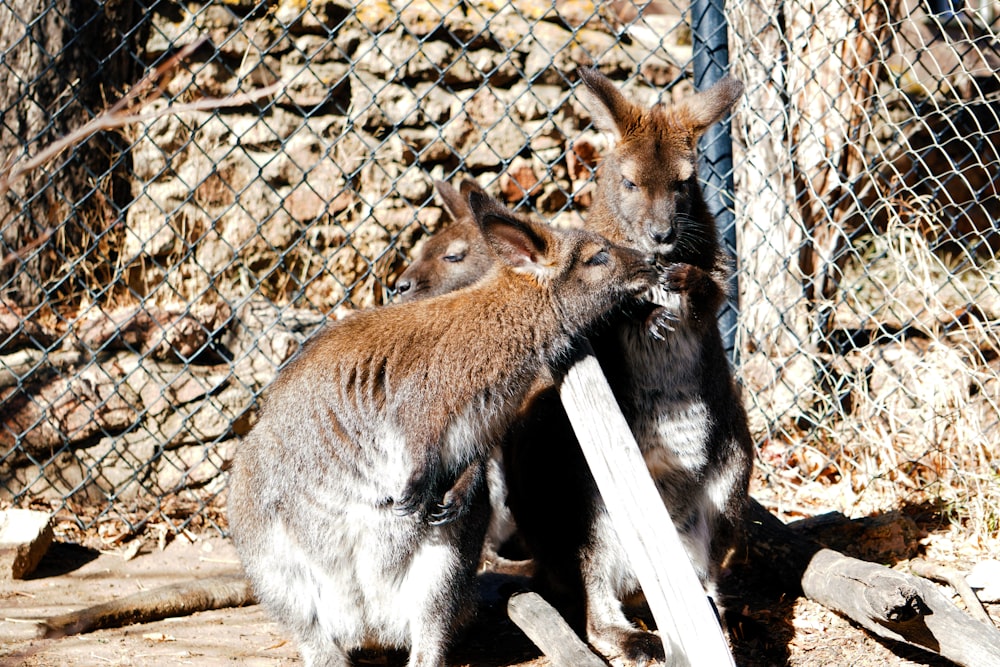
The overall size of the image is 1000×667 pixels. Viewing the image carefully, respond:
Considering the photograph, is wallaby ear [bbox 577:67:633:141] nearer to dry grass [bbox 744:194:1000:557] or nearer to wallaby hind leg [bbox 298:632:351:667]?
dry grass [bbox 744:194:1000:557]

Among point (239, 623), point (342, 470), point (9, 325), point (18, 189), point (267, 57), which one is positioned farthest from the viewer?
point (267, 57)

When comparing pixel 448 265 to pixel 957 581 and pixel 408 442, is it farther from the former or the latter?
pixel 957 581

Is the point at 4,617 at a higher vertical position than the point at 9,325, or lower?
lower

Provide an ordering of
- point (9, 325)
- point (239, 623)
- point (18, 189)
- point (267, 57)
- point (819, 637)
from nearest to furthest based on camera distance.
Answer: point (819, 637) < point (239, 623) < point (9, 325) < point (18, 189) < point (267, 57)

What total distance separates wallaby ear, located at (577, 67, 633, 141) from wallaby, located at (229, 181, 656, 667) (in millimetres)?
710

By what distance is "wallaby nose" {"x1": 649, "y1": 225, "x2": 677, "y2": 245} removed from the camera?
363 centimetres

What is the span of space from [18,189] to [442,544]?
140 inches

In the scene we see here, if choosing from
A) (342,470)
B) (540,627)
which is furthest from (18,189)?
(540,627)

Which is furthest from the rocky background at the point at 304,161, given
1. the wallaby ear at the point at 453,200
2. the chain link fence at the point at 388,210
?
the wallaby ear at the point at 453,200

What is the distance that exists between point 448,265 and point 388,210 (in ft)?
4.41

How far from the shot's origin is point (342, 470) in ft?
10.8

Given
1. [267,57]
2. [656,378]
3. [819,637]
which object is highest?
[267,57]

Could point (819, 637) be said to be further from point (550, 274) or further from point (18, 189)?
point (18, 189)

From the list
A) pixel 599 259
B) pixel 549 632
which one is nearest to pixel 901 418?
pixel 599 259
